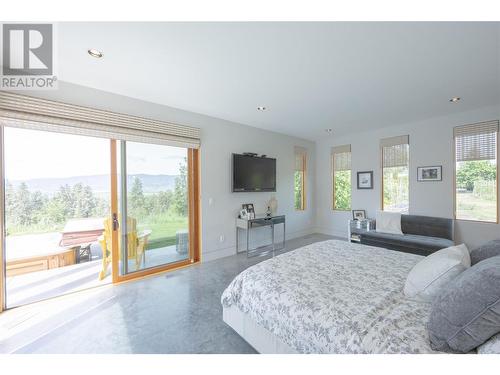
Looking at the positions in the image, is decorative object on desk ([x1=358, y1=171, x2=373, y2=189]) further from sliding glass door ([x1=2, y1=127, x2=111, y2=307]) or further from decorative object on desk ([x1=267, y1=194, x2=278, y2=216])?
sliding glass door ([x1=2, y1=127, x2=111, y2=307])

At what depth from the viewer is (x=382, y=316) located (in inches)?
48.3

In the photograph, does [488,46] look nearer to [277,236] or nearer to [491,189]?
[491,189]

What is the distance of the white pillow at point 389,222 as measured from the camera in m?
4.06

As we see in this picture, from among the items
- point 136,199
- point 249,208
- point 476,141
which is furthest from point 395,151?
point 136,199

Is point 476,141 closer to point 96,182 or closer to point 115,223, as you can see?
A: point 115,223

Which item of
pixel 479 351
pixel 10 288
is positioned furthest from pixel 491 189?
pixel 10 288

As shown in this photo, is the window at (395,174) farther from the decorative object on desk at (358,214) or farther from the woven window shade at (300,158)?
the woven window shade at (300,158)

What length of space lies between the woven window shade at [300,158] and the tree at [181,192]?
2.99 meters

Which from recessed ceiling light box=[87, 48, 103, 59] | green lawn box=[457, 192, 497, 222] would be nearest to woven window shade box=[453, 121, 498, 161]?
green lawn box=[457, 192, 497, 222]

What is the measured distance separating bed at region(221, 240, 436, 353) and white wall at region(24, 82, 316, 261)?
6.58 feet

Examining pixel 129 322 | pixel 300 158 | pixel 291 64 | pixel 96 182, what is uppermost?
pixel 291 64

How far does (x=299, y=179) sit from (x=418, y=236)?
2.73 m

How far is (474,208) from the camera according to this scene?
360cm
